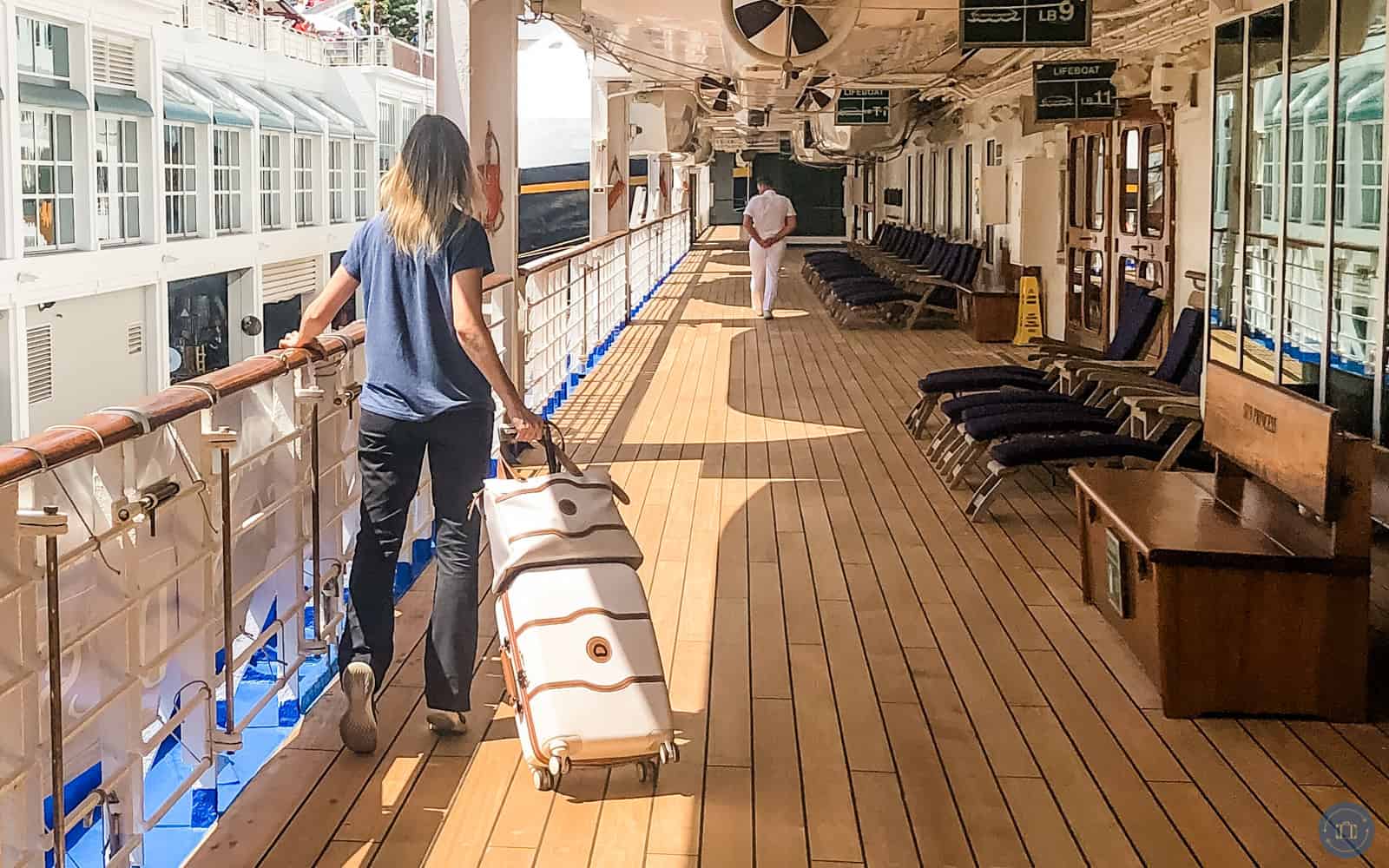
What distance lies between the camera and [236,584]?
8.99 ft

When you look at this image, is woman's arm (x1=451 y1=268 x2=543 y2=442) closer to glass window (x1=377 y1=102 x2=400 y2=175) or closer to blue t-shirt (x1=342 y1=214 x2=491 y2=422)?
blue t-shirt (x1=342 y1=214 x2=491 y2=422)

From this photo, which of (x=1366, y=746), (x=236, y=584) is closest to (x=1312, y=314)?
(x=1366, y=746)

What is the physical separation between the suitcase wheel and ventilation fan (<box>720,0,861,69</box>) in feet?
13.4

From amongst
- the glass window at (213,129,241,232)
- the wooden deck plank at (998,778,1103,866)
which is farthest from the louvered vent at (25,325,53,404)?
the wooden deck plank at (998,778,1103,866)

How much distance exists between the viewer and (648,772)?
2.64m

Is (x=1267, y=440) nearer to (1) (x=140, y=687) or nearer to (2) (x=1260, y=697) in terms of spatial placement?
(2) (x=1260, y=697)

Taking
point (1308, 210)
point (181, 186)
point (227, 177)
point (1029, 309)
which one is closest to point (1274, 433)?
point (1308, 210)

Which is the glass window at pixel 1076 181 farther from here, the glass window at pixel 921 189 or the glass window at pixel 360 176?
the glass window at pixel 360 176

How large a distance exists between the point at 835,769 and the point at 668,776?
29cm

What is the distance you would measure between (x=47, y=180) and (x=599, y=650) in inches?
918

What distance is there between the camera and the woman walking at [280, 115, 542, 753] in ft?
8.64

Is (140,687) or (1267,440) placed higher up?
(1267,440)

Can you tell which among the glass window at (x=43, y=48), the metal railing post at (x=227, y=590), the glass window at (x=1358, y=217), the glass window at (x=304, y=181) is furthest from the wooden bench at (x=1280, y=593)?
the glass window at (x=304, y=181)

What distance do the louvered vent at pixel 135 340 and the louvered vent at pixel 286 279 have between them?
4.96m
